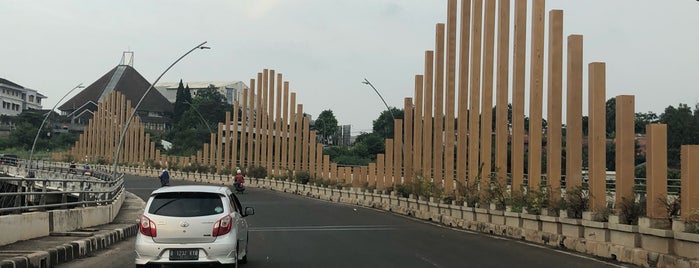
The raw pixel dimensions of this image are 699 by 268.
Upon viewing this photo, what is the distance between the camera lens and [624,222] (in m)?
14.5

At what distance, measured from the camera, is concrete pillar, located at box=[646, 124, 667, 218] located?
44.5ft

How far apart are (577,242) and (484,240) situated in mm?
3379

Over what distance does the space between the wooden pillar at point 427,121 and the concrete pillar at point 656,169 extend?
18736 millimetres

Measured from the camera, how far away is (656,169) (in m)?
14.0

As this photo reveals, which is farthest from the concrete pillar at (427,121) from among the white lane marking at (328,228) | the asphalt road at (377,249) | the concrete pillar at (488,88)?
the white lane marking at (328,228)

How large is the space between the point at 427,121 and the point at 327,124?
3836 inches

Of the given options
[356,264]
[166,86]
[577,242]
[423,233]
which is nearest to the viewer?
[356,264]

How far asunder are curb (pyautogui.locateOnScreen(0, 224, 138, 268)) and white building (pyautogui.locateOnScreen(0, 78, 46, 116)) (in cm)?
13635

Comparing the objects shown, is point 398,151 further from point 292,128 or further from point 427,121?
point 292,128

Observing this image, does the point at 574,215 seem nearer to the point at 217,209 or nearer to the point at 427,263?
the point at 427,263

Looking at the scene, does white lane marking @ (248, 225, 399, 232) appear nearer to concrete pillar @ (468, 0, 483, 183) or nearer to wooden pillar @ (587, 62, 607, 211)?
concrete pillar @ (468, 0, 483, 183)

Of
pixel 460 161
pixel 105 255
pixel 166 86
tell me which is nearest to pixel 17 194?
pixel 105 255

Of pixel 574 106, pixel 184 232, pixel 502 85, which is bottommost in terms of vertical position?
pixel 184 232

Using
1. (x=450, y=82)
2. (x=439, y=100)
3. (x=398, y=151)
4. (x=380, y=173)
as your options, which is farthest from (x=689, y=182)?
(x=380, y=173)
